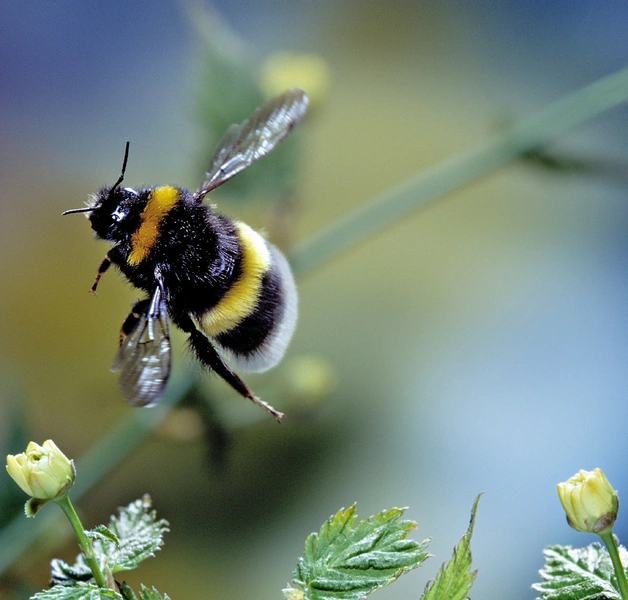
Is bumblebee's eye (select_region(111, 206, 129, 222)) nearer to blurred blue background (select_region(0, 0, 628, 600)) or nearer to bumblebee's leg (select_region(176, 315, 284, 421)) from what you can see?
bumblebee's leg (select_region(176, 315, 284, 421))

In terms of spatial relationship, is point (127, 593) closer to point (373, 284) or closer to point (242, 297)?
point (242, 297)

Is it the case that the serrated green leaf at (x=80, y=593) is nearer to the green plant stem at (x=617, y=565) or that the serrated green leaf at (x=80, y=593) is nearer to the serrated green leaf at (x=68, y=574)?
the serrated green leaf at (x=68, y=574)

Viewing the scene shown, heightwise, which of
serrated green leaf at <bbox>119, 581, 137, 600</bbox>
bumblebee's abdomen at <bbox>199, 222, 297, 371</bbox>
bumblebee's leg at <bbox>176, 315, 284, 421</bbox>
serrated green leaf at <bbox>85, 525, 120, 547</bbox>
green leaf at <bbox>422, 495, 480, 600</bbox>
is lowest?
serrated green leaf at <bbox>119, 581, 137, 600</bbox>

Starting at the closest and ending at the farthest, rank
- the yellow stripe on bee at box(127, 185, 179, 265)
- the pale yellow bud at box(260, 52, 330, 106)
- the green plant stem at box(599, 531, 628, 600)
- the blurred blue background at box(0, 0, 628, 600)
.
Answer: the green plant stem at box(599, 531, 628, 600)
the yellow stripe on bee at box(127, 185, 179, 265)
the pale yellow bud at box(260, 52, 330, 106)
the blurred blue background at box(0, 0, 628, 600)

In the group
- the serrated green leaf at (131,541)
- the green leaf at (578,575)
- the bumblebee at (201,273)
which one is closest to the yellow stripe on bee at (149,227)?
the bumblebee at (201,273)

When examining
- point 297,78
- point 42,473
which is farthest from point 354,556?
point 297,78

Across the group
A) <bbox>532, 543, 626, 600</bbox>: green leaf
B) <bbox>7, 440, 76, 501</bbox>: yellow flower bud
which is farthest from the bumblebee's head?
<bbox>532, 543, 626, 600</bbox>: green leaf
